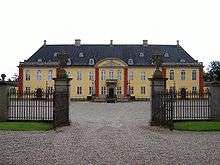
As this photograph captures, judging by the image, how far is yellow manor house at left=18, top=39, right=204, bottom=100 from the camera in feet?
224

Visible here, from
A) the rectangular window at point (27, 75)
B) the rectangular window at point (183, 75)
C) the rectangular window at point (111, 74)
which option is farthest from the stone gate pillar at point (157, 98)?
the rectangular window at point (27, 75)

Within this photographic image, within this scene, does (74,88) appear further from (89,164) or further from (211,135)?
(89,164)

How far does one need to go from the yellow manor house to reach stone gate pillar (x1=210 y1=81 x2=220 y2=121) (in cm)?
4823

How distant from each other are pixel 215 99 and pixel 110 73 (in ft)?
161

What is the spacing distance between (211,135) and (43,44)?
60884mm

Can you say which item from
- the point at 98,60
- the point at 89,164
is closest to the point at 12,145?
the point at 89,164

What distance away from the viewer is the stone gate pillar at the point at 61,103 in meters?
17.0

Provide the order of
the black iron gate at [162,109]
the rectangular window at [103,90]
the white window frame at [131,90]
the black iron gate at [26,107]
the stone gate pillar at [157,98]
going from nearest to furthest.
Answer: the black iron gate at [162,109]
the stone gate pillar at [157,98]
the black iron gate at [26,107]
the rectangular window at [103,90]
the white window frame at [131,90]

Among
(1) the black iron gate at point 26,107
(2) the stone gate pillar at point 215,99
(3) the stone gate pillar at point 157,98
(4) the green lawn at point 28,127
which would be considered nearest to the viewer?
(4) the green lawn at point 28,127

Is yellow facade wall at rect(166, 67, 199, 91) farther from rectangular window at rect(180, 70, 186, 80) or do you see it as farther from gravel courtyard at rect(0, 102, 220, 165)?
gravel courtyard at rect(0, 102, 220, 165)

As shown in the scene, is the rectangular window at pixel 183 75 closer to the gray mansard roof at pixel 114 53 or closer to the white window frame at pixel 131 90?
the gray mansard roof at pixel 114 53

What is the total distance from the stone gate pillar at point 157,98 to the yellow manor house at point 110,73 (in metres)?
48.8

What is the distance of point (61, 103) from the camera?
18.1 meters

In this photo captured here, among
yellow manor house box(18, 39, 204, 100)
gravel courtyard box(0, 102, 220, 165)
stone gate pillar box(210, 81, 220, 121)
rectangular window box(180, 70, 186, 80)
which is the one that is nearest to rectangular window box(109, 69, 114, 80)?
yellow manor house box(18, 39, 204, 100)
